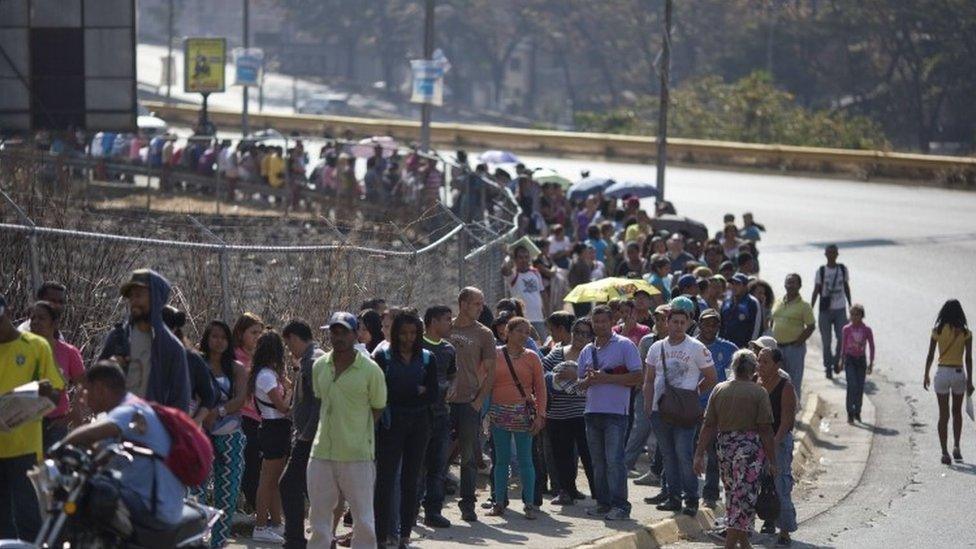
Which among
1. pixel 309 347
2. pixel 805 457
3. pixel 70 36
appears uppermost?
pixel 70 36

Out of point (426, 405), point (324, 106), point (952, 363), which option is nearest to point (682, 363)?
point (426, 405)

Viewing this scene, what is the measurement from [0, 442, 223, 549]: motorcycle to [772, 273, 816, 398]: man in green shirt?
12099 mm

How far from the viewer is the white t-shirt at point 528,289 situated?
19.8 metres

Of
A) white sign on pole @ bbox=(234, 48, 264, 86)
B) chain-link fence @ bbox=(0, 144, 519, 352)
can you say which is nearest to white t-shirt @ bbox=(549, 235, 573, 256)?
chain-link fence @ bbox=(0, 144, 519, 352)

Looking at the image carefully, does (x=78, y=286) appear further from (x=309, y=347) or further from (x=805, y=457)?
(x=805, y=457)

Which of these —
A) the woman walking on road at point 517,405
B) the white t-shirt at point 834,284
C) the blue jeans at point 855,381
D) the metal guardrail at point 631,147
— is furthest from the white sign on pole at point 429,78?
the woman walking on road at point 517,405

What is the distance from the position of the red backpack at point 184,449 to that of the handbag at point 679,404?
6.31m

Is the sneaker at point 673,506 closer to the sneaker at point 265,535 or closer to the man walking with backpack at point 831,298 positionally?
the sneaker at point 265,535

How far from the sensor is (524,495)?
14.0m

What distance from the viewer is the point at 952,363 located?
1817 centimetres

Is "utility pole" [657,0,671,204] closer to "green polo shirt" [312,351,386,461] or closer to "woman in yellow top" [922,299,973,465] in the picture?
"woman in yellow top" [922,299,973,465]

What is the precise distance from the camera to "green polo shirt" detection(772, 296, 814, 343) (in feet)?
64.7

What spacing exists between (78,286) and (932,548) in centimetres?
675

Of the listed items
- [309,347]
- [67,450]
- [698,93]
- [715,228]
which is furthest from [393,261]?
[698,93]
